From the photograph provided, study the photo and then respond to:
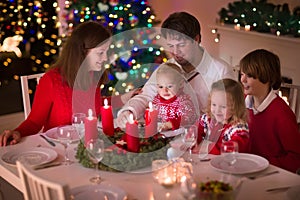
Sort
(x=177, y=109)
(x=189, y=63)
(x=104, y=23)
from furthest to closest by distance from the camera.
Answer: (x=104, y=23)
(x=189, y=63)
(x=177, y=109)

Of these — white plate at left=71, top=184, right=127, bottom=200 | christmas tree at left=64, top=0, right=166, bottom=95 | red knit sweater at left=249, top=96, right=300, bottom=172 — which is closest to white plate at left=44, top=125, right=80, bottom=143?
white plate at left=71, top=184, right=127, bottom=200

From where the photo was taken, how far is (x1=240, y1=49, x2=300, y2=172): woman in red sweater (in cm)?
246

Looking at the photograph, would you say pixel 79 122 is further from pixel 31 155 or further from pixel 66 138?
pixel 31 155

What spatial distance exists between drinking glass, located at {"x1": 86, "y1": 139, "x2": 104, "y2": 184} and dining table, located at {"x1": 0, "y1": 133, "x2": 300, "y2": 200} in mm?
23

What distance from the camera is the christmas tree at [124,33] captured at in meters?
4.48

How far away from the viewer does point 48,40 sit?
4.72 metres

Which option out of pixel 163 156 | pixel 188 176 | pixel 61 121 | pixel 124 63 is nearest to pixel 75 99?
pixel 61 121

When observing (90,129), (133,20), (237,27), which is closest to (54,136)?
(90,129)

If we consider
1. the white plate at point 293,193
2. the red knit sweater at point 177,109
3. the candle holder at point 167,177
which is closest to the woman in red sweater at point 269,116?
the red knit sweater at point 177,109

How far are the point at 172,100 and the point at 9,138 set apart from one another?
0.84m

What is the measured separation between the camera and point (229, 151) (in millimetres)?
2057

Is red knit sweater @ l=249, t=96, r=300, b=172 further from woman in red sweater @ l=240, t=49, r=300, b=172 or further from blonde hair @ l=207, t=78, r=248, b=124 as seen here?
blonde hair @ l=207, t=78, r=248, b=124

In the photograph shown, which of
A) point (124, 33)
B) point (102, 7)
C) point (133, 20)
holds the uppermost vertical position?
point (102, 7)

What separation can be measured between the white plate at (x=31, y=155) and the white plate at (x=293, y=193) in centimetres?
94
